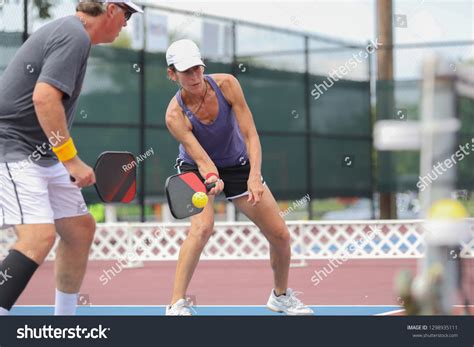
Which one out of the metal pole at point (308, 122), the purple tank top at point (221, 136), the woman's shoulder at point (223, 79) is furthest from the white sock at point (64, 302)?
the metal pole at point (308, 122)

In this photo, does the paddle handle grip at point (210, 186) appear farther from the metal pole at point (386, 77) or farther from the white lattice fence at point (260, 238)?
the metal pole at point (386, 77)

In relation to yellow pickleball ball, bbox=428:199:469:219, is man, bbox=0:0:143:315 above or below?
above

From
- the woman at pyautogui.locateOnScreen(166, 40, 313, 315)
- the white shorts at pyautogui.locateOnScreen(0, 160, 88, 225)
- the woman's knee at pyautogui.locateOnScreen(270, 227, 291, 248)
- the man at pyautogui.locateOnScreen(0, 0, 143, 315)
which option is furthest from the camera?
the woman's knee at pyautogui.locateOnScreen(270, 227, 291, 248)

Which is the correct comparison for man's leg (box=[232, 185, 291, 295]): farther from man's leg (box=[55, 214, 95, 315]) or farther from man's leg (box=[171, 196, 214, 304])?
man's leg (box=[55, 214, 95, 315])

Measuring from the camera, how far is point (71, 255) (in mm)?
3541

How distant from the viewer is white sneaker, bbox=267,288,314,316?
4.66 meters

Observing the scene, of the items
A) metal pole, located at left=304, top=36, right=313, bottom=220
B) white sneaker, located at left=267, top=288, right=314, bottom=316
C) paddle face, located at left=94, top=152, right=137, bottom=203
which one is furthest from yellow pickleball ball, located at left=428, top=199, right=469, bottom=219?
metal pole, located at left=304, top=36, right=313, bottom=220

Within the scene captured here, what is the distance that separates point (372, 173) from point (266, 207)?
334 inches

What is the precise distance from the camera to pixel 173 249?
10.9 metres

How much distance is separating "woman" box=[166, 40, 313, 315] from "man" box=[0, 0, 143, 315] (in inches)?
34.5

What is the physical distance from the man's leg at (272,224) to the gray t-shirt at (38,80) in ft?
4.46

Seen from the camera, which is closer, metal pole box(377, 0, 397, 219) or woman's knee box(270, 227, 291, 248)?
woman's knee box(270, 227, 291, 248)
